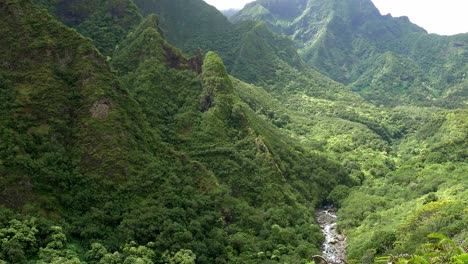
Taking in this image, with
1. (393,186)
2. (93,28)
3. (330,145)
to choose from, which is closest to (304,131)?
(330,145)

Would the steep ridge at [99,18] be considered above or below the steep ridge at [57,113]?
above

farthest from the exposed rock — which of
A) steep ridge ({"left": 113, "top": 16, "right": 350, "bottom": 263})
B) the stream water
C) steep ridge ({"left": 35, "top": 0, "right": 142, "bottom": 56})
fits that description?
steep ridge ({"left": 35, "top": 0, "right": 142, "bottom": 56})

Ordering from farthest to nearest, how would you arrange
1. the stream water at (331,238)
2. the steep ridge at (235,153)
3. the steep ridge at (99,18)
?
the steep ridge at (99,18) < the stream water at (331,238) < the steep ridge at (235,153)

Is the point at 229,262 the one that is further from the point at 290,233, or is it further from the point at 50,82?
the point at 50,82

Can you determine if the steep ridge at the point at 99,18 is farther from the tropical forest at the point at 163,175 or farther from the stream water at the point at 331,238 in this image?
the stream water at the point at 331,238

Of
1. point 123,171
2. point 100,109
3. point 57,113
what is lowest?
point 123,171

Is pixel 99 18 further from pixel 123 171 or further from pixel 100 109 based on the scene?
pixel 123 171

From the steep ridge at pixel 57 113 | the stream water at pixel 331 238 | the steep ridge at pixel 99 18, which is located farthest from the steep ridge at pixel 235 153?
Answer: the steep ridge at pixel 57 113

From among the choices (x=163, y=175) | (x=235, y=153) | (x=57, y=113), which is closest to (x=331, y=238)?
(x=235, y=153)
